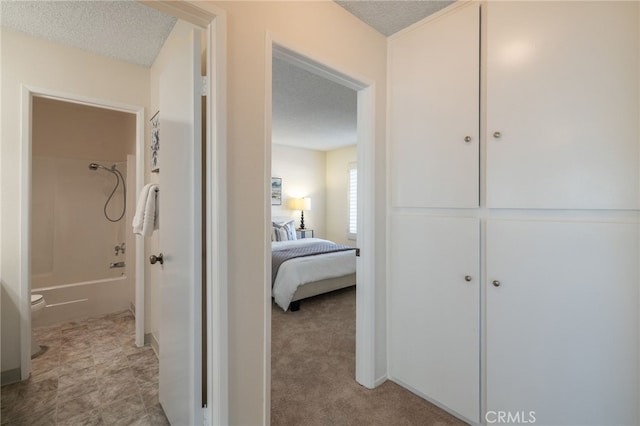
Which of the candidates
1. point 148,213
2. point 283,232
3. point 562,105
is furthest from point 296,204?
point 562,105

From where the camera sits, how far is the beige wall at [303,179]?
18.7ft

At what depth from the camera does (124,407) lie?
1717mm

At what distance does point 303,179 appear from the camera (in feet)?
19.8

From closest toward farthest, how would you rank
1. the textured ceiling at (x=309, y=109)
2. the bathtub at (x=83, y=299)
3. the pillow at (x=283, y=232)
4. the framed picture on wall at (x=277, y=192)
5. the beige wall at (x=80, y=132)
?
the textured ceiling at (x=309, y=109)
the bathtub at (x=83, y=299)
the beige wall at (x=80, y=132)
the pillow at (x=283, y=232)
the framed picture on wall at (x=277, y=192)

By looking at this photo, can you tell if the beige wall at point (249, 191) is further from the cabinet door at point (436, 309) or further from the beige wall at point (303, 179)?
the beige wall at point (303, 179)

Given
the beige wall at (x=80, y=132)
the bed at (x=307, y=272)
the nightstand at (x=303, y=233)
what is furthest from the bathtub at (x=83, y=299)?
the nightstand at (x=303, y=233)

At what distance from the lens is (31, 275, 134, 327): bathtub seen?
2.90 metres

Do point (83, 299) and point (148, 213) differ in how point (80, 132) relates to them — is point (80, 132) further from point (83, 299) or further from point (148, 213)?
point (148, 213)

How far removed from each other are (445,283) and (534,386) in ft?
1.97

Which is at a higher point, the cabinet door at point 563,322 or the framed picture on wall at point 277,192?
the framed picture on wall at point 277,192

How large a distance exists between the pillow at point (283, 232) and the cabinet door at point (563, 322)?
3.81 m

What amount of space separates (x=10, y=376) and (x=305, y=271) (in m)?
2.40

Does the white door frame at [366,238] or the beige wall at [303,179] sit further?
the beige wall at [303,179]

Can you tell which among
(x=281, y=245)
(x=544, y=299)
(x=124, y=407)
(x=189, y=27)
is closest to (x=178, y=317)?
(x=124, y=407)
